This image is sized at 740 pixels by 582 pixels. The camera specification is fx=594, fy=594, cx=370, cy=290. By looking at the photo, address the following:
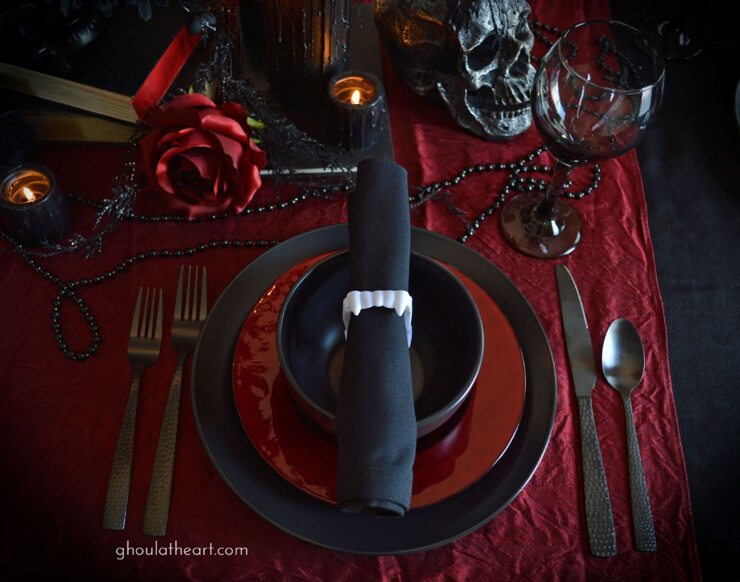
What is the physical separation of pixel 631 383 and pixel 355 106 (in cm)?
38

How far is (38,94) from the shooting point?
64 centimetres

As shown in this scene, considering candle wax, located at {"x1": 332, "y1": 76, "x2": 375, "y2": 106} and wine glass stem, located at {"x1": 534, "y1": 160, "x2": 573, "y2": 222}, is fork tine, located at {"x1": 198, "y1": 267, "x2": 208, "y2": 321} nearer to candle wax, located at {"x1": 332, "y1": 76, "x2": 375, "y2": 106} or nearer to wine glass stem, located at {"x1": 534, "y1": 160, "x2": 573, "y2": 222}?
→ candle wax, located at {"x1": 332, "y1": 76, "x2": 375, "y2": 106}

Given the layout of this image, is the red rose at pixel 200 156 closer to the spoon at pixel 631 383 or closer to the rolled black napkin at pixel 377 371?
the rolled black napkin at pixel 377 371

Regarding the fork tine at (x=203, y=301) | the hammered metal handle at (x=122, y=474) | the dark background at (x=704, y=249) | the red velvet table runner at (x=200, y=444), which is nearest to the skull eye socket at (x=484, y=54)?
the red velvet table runner at (x=200, y=444)

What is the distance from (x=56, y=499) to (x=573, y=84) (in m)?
0.55

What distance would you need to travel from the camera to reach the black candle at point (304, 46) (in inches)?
24.2

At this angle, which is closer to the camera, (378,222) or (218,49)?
(378,222)

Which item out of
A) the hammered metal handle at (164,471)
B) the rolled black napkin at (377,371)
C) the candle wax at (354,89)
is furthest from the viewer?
the candle wax at (354,89)

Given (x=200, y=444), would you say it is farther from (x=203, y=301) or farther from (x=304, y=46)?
(x=304, y=46)

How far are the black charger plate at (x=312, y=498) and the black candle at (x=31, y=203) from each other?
0.22 m

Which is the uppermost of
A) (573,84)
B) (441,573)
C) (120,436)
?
(573,84)

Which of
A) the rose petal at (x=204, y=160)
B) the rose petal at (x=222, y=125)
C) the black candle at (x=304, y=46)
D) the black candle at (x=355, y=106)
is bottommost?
the rose petal at (x=204, y=160)

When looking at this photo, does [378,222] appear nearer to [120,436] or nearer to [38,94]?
[120,436]

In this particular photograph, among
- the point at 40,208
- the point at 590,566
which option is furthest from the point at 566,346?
the point at 40,208
